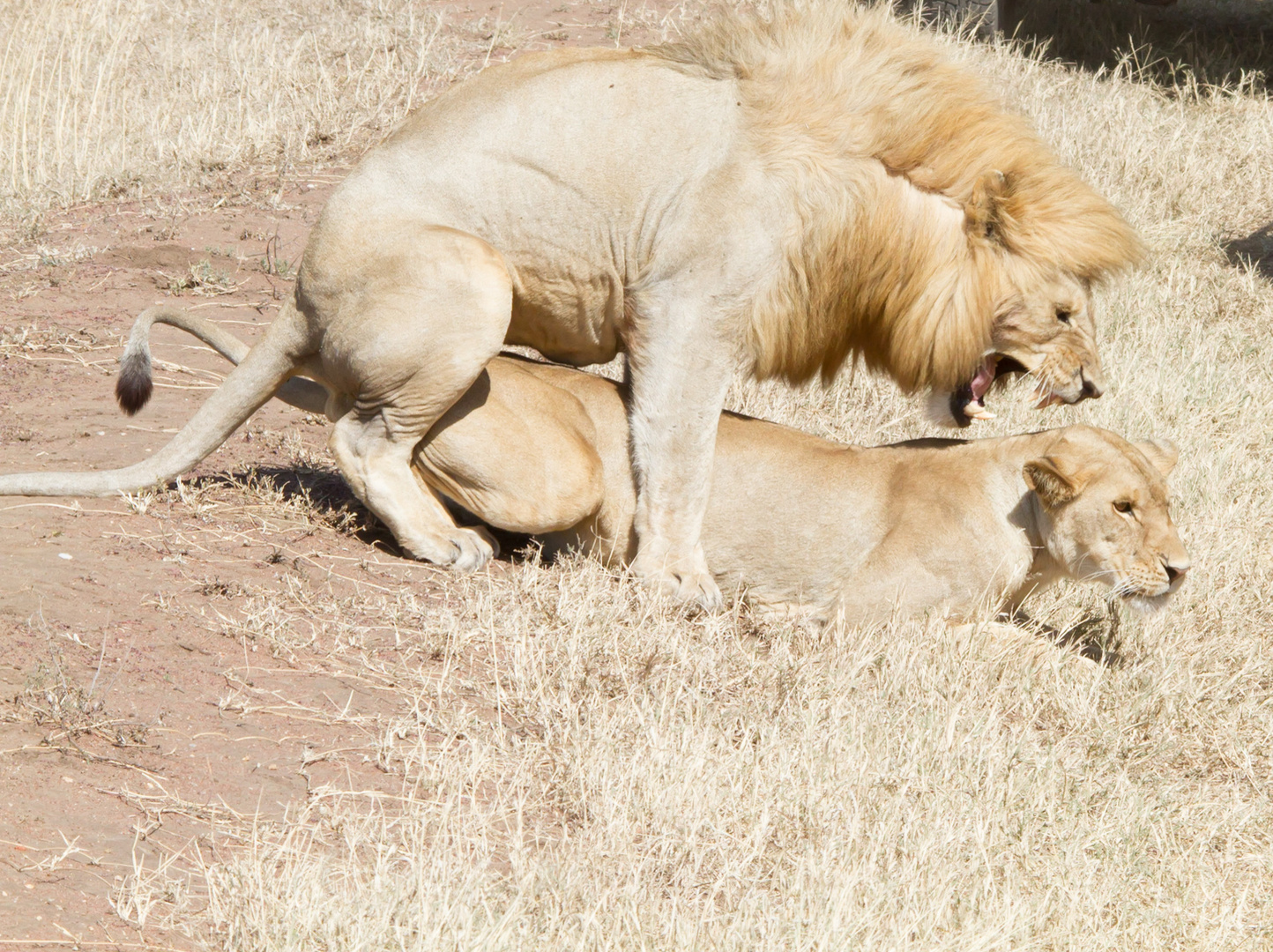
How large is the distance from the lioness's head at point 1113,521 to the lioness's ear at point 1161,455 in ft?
0.53

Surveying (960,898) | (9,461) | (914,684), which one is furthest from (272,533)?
(960,898)

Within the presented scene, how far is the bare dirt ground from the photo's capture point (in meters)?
3.16

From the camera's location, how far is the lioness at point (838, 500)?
15.4 ft

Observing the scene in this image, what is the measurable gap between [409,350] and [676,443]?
0.94 meters

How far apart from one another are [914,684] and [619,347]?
5.37 ft

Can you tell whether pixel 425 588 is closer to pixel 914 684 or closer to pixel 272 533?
pixel 272 533

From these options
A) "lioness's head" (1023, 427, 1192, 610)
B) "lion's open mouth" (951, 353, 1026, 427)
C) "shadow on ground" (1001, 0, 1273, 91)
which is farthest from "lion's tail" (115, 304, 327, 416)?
"shadow on ground" (1001, 0, 1273, 91)

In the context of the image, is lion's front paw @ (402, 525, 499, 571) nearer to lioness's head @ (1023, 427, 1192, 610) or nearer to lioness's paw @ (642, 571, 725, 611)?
lioness's paw @ (642, 571, 725, 611)

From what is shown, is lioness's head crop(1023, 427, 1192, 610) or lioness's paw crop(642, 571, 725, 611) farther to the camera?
lioness's paw crop(642, 571, 725, 611)

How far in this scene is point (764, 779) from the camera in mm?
3713

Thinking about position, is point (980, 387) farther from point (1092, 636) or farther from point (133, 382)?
point (133, 382)

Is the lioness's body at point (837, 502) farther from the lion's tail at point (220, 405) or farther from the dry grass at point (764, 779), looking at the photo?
the lion's tail at point (220, 405)

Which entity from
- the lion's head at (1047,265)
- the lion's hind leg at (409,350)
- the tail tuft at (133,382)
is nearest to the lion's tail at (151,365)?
the tail tuft at (133,382)

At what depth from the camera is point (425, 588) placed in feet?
15.9
